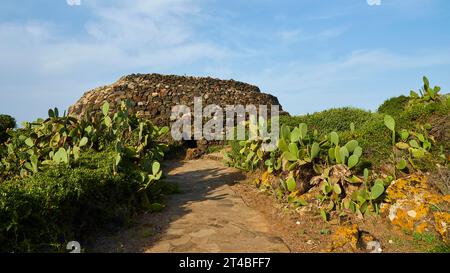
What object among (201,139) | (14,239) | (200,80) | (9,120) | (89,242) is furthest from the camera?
(200,80)

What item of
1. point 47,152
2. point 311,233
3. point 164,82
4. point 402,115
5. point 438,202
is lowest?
point 311,233

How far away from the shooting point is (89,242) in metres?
6.40

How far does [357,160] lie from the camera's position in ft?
23.9

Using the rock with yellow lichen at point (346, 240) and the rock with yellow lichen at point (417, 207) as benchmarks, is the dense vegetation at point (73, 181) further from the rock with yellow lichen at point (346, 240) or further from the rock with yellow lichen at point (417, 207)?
the rock with yellow lichen at point (417, 207)

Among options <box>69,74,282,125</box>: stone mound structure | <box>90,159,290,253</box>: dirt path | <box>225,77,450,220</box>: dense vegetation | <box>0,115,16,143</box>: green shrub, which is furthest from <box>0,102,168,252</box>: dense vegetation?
<box>0,115,16,143</box>: green shrub

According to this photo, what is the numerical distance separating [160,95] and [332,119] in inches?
301

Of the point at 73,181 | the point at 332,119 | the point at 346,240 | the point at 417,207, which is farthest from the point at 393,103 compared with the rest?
the point at 73,181

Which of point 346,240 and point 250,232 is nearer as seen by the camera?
point 346,240

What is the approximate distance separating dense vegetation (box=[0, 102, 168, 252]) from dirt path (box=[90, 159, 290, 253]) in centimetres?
43

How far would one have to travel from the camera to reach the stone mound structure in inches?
686

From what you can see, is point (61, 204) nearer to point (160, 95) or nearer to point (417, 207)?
point (417, 207)

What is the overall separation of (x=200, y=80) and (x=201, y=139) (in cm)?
613
